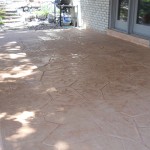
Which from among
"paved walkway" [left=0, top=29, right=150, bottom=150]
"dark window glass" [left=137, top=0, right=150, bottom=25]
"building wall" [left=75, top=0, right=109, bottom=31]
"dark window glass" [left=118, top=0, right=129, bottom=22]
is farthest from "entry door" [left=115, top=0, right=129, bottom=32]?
"paved walkway" [left=0, top=29, right=150, bottom=150]

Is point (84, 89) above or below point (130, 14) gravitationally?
below

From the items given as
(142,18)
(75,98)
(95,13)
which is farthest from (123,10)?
(75,98)

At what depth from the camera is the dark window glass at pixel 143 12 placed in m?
6.62

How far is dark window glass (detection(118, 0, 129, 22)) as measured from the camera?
24.2 feet

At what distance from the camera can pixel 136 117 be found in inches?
113

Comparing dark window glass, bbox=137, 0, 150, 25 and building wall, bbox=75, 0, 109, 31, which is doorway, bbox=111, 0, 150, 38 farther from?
building wall, bbox=75, 0, 109, 31

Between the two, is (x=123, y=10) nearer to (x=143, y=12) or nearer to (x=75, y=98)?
(x=143, y=12)

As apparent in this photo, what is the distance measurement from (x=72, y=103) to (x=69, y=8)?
8.09 metres

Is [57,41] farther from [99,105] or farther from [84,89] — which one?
[99,105]

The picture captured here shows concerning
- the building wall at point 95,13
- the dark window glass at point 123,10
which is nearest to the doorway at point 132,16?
the dark window glass at point 123,10

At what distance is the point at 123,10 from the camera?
753 cm

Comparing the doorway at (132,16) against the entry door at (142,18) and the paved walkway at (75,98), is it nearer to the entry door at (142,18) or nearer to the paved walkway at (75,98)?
the entry door at (142,18)

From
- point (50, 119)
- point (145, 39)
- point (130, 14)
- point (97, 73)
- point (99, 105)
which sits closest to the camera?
point (50, 119)

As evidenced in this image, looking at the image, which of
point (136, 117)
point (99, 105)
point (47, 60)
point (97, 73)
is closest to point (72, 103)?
point (99, 105)
